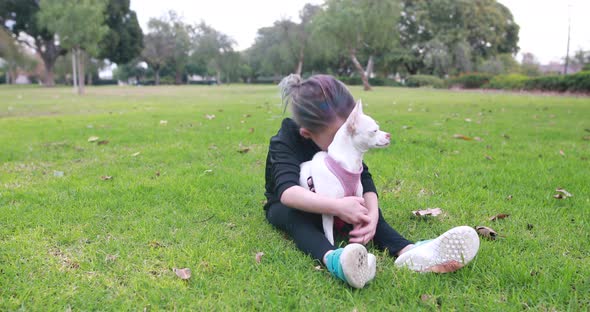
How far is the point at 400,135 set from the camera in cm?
631

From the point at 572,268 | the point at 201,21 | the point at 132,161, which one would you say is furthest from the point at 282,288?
the point at 201,21

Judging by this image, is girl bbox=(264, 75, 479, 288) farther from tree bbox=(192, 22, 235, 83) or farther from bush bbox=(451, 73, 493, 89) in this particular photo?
tree bbox=(192, 22, 235, 83)

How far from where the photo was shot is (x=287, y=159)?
95.2 inches

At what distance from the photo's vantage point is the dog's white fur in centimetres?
213

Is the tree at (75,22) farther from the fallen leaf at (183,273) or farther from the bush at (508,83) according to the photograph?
the bush at (508,83)

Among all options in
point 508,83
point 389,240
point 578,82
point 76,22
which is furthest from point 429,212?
point 508,83

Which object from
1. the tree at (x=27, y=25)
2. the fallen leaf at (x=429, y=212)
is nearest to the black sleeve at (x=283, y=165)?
the fallen leaf at (x=429, y=212)

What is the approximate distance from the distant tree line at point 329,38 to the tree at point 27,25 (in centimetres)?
8

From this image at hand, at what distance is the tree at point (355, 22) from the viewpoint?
27.3m

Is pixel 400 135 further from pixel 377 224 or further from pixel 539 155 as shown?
pixel 377 224

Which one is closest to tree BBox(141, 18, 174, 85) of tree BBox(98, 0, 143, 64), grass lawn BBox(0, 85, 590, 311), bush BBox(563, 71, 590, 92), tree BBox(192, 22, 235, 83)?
tree BBox(192, 22, 235, 83)

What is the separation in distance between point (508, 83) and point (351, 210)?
29.4 m

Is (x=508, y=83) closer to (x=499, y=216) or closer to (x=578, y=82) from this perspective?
(x=578, y=82)

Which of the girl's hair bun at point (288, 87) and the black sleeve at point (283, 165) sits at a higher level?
the girl's hair bun at point (288, 87)
